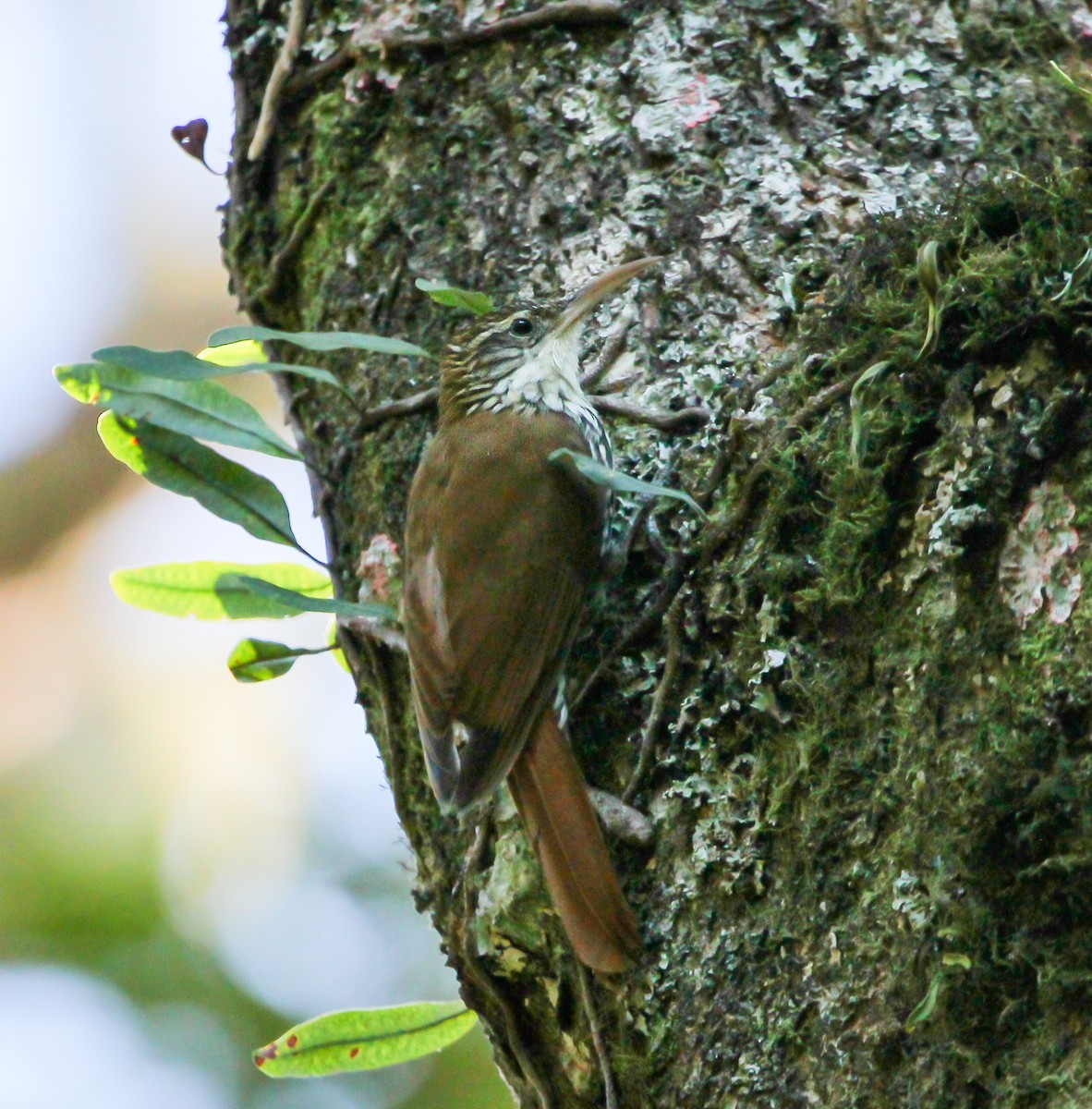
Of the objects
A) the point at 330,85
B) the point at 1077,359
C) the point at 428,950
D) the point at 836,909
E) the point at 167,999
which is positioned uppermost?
the point at 330,85

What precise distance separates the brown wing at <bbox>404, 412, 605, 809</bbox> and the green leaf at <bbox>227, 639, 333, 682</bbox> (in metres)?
0.33

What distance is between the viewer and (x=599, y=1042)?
1.87m

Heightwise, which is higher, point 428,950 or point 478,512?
point 478,512

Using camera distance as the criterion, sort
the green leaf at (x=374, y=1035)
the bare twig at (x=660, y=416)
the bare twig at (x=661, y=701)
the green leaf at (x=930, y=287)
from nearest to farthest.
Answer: the green leaf at (x=930, y=287) < the bare twig at (x=661, y=701) < the bare twig at (x=660, y=416) < the green leaf at (x=374, y=1035)

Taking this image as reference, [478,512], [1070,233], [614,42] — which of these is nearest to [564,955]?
[478,512]

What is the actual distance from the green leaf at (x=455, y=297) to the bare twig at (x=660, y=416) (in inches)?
10.4

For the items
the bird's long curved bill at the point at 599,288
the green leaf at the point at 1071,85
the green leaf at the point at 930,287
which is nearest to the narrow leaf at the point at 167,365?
the bird's long curved bill at the point at 599,288

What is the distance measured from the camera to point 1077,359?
5.55 ft

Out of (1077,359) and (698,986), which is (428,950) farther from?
(1077,359)

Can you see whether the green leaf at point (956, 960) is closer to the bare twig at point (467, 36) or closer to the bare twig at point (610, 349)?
the bare twig at point (610, 349)

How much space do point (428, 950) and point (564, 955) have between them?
11.4 feet

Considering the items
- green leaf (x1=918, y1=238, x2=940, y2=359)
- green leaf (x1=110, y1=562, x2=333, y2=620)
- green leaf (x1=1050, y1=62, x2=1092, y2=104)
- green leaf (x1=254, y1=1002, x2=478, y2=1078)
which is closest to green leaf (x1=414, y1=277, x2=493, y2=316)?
green leaf (x1=110, y1=562, x2=333, y2=620)

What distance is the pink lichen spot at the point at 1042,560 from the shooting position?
157 cm

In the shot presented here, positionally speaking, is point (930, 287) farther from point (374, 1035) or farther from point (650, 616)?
point (374, 1035)
